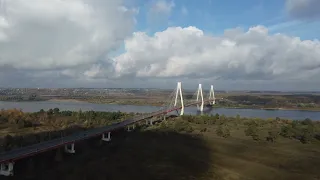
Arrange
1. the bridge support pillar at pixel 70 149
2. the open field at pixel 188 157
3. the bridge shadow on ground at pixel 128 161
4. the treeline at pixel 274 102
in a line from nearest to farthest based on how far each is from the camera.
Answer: the bridge shadow on ground at pixel 128 161 → the open field at pixel 188 157 → the bridge support pillar at pixel 70 149 → the treeline at pixel 274 102

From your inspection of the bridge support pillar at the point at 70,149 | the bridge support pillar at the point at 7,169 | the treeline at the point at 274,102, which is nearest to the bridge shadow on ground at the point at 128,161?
the bridge support pillar at the point at 70,149

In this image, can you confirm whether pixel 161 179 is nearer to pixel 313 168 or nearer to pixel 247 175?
pixel 247 175

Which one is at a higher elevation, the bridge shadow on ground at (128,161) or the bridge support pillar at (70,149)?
the bridge support pillar at (70,149)

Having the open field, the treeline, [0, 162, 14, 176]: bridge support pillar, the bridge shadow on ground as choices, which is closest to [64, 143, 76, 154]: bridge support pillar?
the bridge shadow on ground

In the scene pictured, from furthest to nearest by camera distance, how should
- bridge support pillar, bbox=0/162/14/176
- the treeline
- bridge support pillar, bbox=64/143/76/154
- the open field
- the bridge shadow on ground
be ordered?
the treeline, bridge support pillar, bbox=64/143/76/154, the open field, the bridge shadow on ground, bridge support pillar, bbox=0/162/14/176

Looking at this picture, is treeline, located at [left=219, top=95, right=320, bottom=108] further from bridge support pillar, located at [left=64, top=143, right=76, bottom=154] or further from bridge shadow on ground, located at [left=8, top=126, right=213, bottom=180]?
bridge support pillar, located at [left=64, top=143, right=76, bottom=154]

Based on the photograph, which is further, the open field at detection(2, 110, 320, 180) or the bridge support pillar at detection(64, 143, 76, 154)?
the bridge support pillar at detection(64, 143, 76, 154)

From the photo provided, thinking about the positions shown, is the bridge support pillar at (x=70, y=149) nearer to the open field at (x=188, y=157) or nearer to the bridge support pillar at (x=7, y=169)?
the open field at (x=188, y=157)

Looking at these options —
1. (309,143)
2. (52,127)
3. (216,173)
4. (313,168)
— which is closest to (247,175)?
(216,173)
